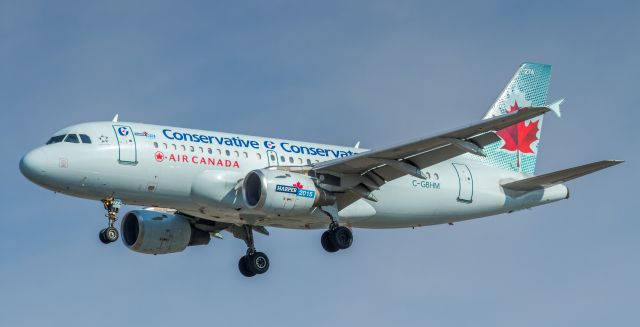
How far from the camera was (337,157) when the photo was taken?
48.8 meters

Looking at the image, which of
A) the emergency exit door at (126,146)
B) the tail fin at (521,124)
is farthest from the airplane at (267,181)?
the tail fin at (521,124)

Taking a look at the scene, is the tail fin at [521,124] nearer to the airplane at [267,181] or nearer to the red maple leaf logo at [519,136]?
the red maple leaf logo at [519,136]

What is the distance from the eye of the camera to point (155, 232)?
49.2 meters

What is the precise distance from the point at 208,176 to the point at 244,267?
6281 millimetres

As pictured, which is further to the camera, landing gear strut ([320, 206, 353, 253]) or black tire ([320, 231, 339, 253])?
black tire ([320, 231, 339, 253])

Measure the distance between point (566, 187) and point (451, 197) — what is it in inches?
207

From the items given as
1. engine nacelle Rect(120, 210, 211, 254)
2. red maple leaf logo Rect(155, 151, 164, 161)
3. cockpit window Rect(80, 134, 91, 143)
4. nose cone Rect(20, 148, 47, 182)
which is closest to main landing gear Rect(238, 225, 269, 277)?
engine nacelle Rect(120, 210, 211, 254)

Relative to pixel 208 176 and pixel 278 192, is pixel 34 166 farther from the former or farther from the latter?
pixel 278 192

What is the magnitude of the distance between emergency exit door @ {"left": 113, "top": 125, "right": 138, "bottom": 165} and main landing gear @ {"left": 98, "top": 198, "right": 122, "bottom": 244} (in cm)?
149

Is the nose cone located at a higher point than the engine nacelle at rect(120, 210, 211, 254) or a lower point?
higher

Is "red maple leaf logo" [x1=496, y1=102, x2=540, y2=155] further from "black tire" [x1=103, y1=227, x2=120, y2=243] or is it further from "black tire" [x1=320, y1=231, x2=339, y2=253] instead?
"black tire" [x1=103, y1=227, x2=120, y2=243]

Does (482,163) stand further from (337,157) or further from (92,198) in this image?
(92,198)

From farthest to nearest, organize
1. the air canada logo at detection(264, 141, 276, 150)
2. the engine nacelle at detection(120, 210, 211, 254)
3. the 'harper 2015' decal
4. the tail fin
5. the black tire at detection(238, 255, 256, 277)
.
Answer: the tail fin
the black tire at detection(238, 255, 256, 277)
the engine nacelle at detection(120, 210, 211, 254)
the air canada logo at detection(264, 141, 276, 150)
the 'harper 2015' decal

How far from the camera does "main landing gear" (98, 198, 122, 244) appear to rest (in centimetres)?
4384
